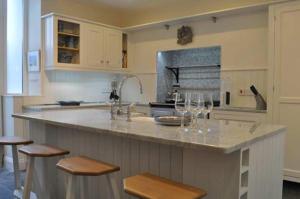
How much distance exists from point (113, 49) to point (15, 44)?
166 cm

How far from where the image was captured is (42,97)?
4680mm

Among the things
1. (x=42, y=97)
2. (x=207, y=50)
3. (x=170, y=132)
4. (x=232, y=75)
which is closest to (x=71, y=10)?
(x=42, y=97)

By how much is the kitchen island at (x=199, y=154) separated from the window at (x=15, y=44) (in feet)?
8.24

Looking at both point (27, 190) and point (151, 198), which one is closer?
point (151, 198)

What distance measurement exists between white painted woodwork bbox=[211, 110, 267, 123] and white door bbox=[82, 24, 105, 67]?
226cm

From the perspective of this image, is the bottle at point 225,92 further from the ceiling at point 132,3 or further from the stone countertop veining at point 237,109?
the ceiling at point 132,3

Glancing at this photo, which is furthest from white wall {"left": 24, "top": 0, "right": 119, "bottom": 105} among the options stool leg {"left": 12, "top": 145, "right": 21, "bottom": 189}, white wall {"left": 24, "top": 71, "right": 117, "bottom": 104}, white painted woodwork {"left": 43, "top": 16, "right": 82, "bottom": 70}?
stool leg {"left": 12, "top": 145, "right": 21, "bottom": 189}

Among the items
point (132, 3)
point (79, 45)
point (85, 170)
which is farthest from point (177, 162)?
point (132, 3)

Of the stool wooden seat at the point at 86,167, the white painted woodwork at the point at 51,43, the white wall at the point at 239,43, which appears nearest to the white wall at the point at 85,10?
the white painted woodwork at the point at 51,43

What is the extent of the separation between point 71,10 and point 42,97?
5.29ft

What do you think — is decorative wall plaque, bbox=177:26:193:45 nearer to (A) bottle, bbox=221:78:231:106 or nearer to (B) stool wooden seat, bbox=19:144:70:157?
(A) bottle, bbox=221:78:231:106

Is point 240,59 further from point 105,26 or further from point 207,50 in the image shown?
point 105,26

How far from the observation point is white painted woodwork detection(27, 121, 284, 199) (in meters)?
1.66

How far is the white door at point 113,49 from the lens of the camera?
207 inches
